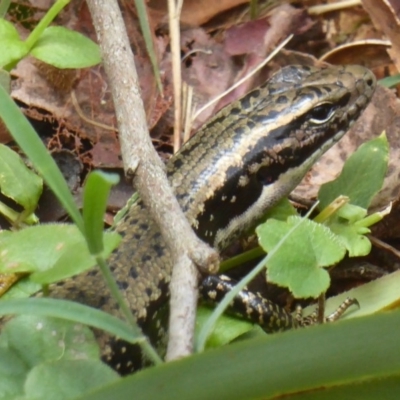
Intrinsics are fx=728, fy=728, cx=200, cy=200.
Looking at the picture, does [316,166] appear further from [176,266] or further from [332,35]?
[176,266]

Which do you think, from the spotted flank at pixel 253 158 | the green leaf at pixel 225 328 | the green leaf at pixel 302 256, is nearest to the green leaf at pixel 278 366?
the green leaf at pixel 302 256

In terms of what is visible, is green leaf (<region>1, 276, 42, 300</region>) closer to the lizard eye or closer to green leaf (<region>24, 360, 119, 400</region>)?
green leaf (<region>24, 360, 119, 400</region>)

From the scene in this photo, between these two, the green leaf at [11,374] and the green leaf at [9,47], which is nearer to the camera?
the green leaf at [11,374]

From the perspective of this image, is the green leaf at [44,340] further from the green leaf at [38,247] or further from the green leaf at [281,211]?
the green leaf at [281,211]

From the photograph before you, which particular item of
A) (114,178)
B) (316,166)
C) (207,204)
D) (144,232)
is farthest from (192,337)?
(316,166)

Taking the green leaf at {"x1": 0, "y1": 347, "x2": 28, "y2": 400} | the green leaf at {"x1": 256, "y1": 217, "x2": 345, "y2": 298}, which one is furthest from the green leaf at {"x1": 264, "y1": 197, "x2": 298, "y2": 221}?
the green leaf at {"x1": 0, "y1": 347, "x2": 28, "y2": 400}

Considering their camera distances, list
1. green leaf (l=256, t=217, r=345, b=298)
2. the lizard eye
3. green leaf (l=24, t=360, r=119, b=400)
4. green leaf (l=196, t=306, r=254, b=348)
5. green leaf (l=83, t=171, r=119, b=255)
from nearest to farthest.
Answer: green leaf (l=83, t=171, r=119, b=255)
green leaf (l=24, t=360, r=119, b=400)
green leaf (l=256, t=217, r=345, b=298)
green leaf (l=196, t=306, r=254, b=348)
the lizard eye
